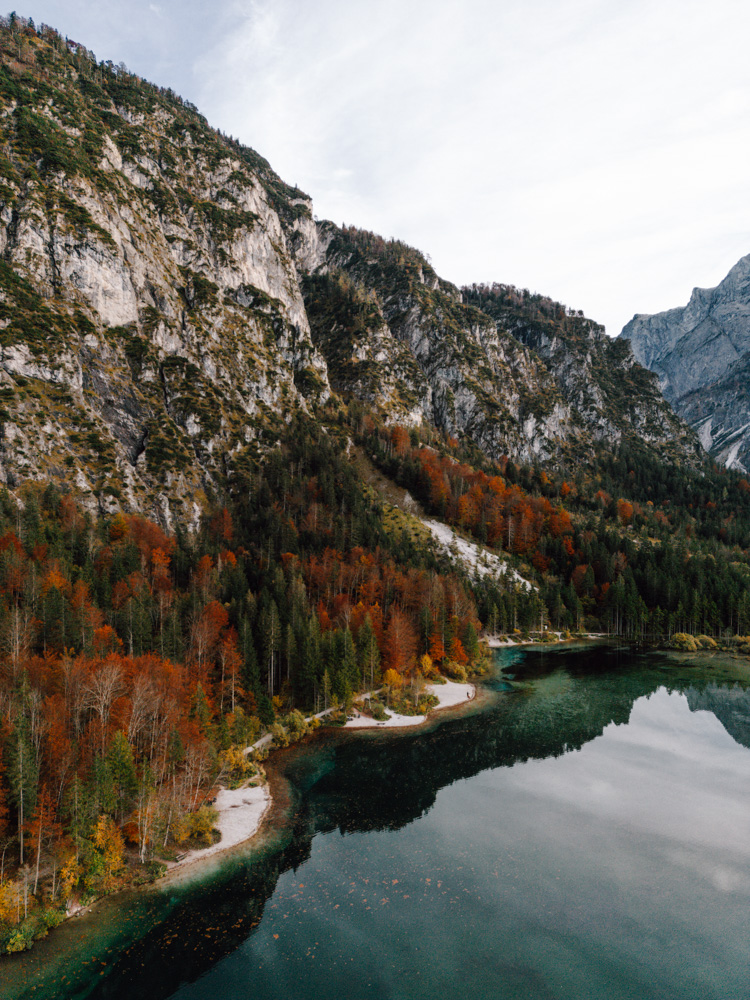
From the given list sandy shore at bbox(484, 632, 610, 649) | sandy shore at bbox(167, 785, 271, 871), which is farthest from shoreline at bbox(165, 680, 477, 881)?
sandy shore at bbox(484, 632, 610, 649)

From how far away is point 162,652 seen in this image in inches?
2682

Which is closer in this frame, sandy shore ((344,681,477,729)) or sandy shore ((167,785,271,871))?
sandy shore ((167,785,271,871))

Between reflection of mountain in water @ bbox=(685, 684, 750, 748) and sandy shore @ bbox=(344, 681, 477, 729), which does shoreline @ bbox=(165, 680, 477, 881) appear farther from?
reflection of mountain in water @ bbox=(685, 684, 750, 748)

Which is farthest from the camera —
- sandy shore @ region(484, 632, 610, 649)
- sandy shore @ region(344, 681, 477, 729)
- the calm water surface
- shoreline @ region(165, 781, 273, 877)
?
sandy shore @ region(484, 632, 610, 649)

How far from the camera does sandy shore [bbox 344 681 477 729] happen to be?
70256mm

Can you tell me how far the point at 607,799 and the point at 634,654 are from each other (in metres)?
71.3

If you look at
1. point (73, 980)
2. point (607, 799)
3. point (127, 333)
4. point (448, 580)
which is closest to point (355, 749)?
point (607, 799)

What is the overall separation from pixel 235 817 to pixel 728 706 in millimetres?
75119

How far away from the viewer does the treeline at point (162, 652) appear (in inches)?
1425

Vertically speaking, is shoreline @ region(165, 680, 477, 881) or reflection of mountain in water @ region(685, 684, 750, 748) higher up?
shoreline @ region(165, 680, 477, 881)

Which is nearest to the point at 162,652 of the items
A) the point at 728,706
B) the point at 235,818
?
the point at 235,818

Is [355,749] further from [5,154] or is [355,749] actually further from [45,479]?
[5,154]

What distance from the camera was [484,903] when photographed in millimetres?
34031

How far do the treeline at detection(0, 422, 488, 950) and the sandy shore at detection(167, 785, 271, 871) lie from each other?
5.26ft
